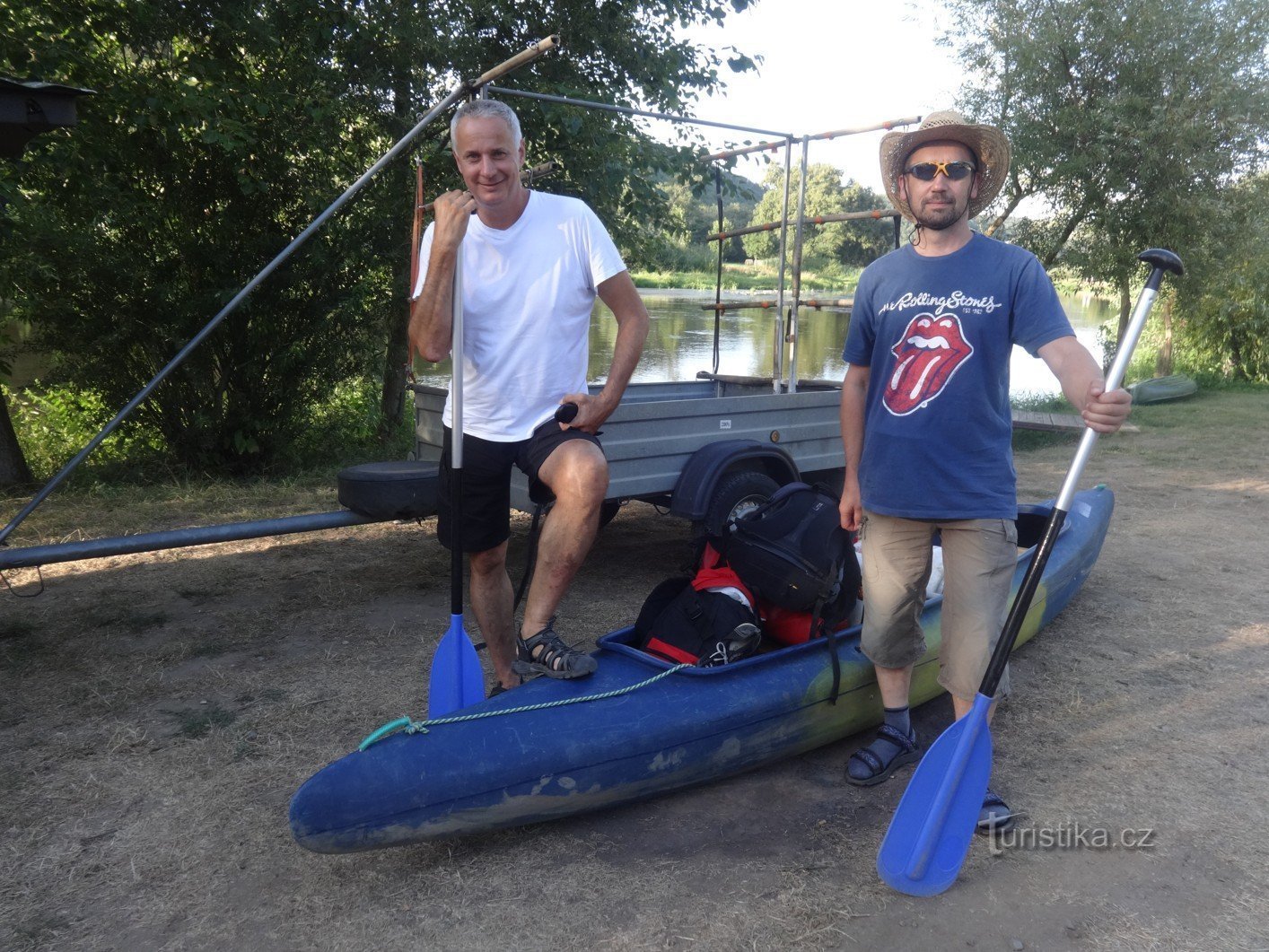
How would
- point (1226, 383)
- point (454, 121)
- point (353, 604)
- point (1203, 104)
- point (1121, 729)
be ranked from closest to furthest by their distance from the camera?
point (454, 121) → point (1121, 729) → point (353, 604) → point (1203, 104) → point (1226, 383)

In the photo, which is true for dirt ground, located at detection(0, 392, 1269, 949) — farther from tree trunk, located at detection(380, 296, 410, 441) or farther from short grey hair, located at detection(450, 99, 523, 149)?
tree trunk, located at detection(380, 296, 410, 441)

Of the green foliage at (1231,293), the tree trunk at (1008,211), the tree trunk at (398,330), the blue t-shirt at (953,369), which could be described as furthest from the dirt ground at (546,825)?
the green foliage at (1231,293)

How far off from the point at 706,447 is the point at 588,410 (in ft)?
5.59

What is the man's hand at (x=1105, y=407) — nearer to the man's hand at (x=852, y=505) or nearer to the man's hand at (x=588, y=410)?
the man's hand at (x=852, y=505)

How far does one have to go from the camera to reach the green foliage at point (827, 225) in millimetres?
7176

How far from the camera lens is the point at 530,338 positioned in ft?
10.4

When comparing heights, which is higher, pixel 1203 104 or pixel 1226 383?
pixel 1203 104

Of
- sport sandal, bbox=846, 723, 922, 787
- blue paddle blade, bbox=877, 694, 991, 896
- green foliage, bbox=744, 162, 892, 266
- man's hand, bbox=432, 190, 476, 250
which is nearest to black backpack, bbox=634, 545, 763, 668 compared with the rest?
sport sandal, bbox=846, 723, 922, 787

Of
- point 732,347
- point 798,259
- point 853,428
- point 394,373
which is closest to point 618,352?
point 853,428

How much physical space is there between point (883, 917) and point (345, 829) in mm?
1377

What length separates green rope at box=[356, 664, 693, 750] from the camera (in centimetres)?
270

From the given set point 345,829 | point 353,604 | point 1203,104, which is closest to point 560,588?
point 345,829

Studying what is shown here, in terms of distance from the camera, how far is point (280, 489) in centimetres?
736

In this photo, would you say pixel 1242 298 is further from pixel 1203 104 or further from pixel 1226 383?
pixel 1203 104
